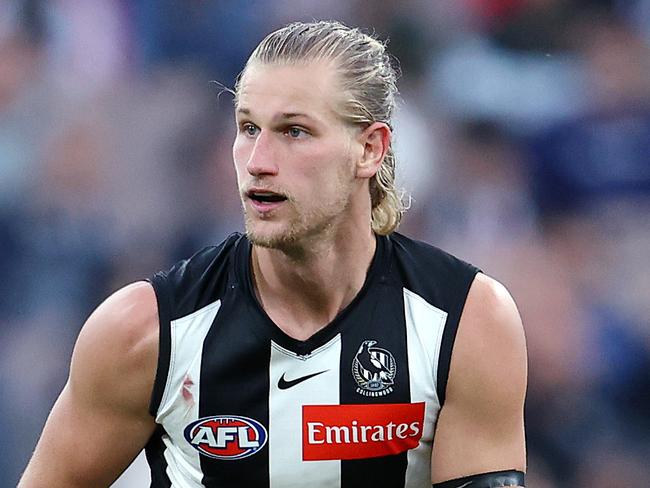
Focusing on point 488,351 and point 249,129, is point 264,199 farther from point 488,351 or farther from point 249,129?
point 488,351

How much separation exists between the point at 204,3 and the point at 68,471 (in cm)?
271

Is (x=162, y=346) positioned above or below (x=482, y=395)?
above

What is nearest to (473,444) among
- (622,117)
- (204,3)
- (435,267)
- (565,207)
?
(435,267)

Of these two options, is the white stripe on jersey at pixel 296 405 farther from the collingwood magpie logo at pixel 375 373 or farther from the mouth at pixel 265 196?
the mouth at pixel 265 196

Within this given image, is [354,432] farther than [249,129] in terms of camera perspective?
Yes

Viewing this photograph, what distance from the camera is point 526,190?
15.0 feet

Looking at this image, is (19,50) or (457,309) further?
(19,50)

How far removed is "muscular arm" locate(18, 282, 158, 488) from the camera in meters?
2.55

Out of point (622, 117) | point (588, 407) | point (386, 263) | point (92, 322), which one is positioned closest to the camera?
point (92, 322)

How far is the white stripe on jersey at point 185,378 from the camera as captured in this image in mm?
2598

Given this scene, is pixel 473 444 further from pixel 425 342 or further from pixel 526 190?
pixel 526 190

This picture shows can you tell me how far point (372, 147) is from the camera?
2.67 meters

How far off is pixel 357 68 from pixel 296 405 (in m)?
0.79

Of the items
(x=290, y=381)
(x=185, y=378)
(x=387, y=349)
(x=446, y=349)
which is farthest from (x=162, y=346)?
(x=446, y=349)
